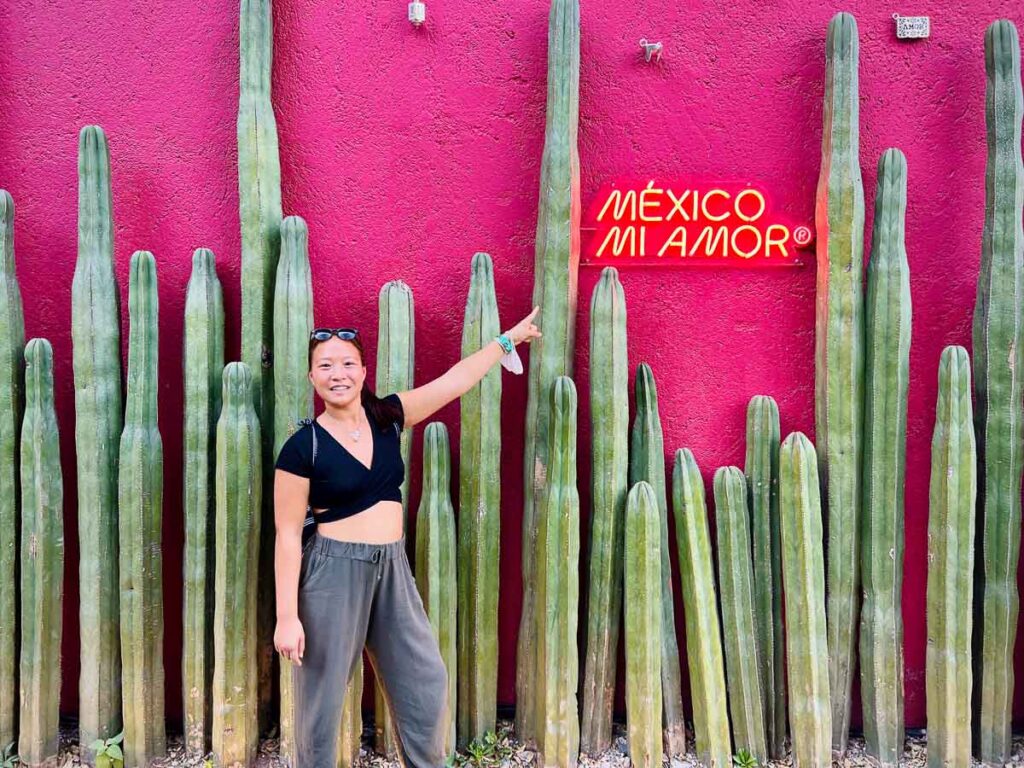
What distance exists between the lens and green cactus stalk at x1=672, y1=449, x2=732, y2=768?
2.87m

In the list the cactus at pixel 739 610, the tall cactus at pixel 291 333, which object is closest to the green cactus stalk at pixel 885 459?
the cactus at pixel 739 610

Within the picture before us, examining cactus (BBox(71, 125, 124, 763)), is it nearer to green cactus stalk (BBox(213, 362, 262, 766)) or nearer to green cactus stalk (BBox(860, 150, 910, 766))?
green cactus stalk (BBox(213, 362, 262, 766))

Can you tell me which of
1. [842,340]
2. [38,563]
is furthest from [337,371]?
[842,340]

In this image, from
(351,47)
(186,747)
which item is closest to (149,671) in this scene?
(186,747)

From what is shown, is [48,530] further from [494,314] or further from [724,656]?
[724,656]

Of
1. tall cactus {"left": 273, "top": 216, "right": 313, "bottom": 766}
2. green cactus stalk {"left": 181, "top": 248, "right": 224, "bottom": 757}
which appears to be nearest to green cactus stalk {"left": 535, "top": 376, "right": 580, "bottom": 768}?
tall cactus {"left": 273, "top": 216, "right": 313, "bottom": 766}

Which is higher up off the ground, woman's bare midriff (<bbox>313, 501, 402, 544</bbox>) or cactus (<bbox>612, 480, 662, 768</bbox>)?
woman's bare midriff (<bbox>313, 501, 402, 544</bbox>)

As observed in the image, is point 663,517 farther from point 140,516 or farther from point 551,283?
point 140,516

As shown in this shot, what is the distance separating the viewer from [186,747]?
9.69 ft

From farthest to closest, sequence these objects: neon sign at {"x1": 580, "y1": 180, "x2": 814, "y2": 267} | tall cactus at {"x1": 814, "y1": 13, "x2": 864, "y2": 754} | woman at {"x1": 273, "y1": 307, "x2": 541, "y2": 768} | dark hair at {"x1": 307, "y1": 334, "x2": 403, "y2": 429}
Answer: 1. neon sign at {"x1": 580, "y1": 180, "x2": 814, "y2": 267}
2. tall cactus at {"x1": 814, "y1": 13, "x2": 864, "y2": 754}
3. dark hair at {"x1": 307, "y1": 334, "x2": 403, "y2": 429}
4. woman at {"x1": 273, "y1": 307, "x2": 541, "y2": 768}

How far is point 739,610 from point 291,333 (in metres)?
1.96

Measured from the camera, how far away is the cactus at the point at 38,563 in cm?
285

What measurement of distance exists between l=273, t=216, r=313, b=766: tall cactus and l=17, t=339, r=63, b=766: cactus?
848mm

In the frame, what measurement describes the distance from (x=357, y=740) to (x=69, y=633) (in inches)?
51.1
